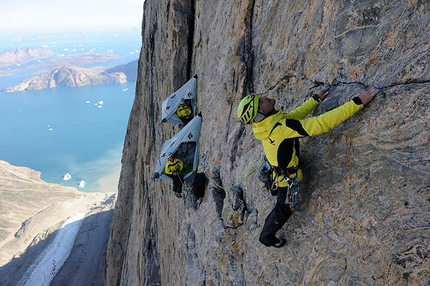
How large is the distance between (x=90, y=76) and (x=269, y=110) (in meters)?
211

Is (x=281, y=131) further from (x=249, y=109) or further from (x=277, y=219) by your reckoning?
(x=277, y=219)

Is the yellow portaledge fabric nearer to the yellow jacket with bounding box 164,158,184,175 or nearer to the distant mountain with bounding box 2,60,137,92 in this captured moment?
the yellow jacket with bounding box 164,158,184,175

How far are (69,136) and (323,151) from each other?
375ft

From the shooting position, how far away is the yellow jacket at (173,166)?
9785 mm

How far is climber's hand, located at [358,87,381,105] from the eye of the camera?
402 cm

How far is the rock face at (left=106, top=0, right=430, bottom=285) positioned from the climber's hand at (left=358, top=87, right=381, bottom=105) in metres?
0.11

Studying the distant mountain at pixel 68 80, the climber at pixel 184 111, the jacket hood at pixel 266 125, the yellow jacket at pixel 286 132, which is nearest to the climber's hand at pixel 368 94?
the yellow jacket at pixel 286 132

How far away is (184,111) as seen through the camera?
11172 mm

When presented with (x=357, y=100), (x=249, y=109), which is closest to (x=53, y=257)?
(x=249, y=109)

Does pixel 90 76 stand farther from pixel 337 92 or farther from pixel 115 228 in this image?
pixel 337 92

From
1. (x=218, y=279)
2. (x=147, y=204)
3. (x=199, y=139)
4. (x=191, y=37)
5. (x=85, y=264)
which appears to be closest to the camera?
(x=218, y=279)

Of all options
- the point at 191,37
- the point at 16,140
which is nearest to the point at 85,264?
the point at 191,37

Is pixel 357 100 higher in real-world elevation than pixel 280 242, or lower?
higher

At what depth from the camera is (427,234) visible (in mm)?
3402
